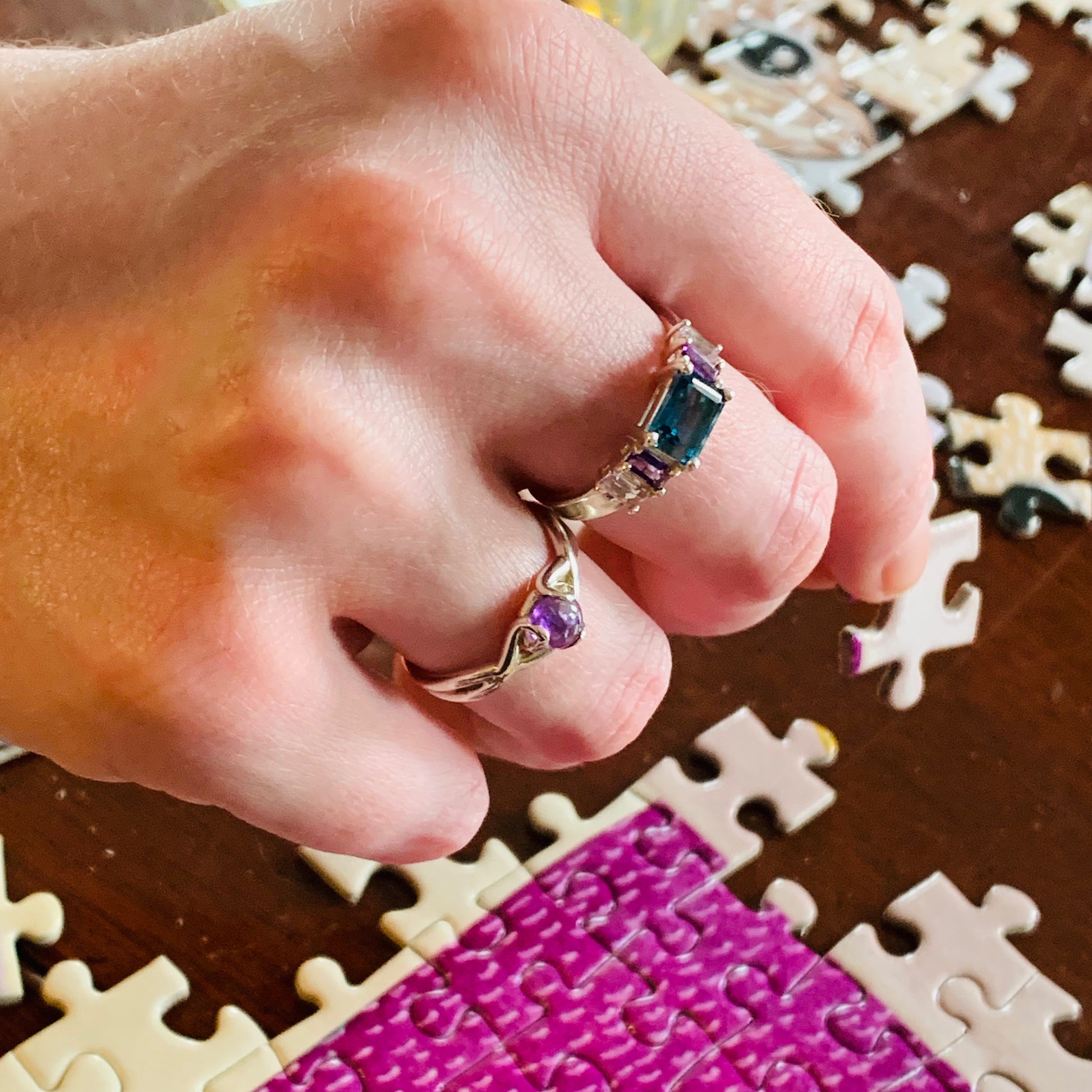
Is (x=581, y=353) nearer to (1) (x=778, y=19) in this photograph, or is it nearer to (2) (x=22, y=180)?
→ (2) (x=22, y=180)

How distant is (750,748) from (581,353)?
0.38m

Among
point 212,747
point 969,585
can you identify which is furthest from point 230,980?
point 969,585

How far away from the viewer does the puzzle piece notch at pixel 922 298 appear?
1.02m

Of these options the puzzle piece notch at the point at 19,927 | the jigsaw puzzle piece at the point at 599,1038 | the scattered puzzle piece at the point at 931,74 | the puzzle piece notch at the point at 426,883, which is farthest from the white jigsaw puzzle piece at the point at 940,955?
the scattered puzzle piece at the point at 931,74

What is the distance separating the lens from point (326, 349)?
45 cm

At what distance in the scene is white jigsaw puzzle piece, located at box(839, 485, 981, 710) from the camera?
0.81 metres

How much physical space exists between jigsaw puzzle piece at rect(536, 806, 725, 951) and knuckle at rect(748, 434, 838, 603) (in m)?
0.22

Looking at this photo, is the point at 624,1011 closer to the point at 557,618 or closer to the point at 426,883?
the point at 426,883

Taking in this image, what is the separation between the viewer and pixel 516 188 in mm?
468

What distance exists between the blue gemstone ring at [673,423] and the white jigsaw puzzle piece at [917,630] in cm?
38

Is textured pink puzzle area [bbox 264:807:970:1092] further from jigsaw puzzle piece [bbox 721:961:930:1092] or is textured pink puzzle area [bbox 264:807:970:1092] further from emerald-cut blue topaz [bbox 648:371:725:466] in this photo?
emerald-cut blue topaz [bbox 648:371:725:466]

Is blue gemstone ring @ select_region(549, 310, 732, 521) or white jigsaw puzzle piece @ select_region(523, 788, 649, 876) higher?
blue gemstone ring @ select_region(549, 310, 732, 521)

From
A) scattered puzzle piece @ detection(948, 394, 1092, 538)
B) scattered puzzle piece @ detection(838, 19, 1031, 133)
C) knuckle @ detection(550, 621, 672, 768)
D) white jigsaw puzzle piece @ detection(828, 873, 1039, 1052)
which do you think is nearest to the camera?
knuckle @ detection(550, 621, 672, 768)

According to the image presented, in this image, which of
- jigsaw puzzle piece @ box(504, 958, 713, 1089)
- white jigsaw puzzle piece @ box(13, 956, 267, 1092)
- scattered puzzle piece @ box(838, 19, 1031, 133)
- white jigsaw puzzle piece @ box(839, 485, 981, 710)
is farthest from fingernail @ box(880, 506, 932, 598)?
scattered puzzle piece @ box(838, 19, 1031, 133)
